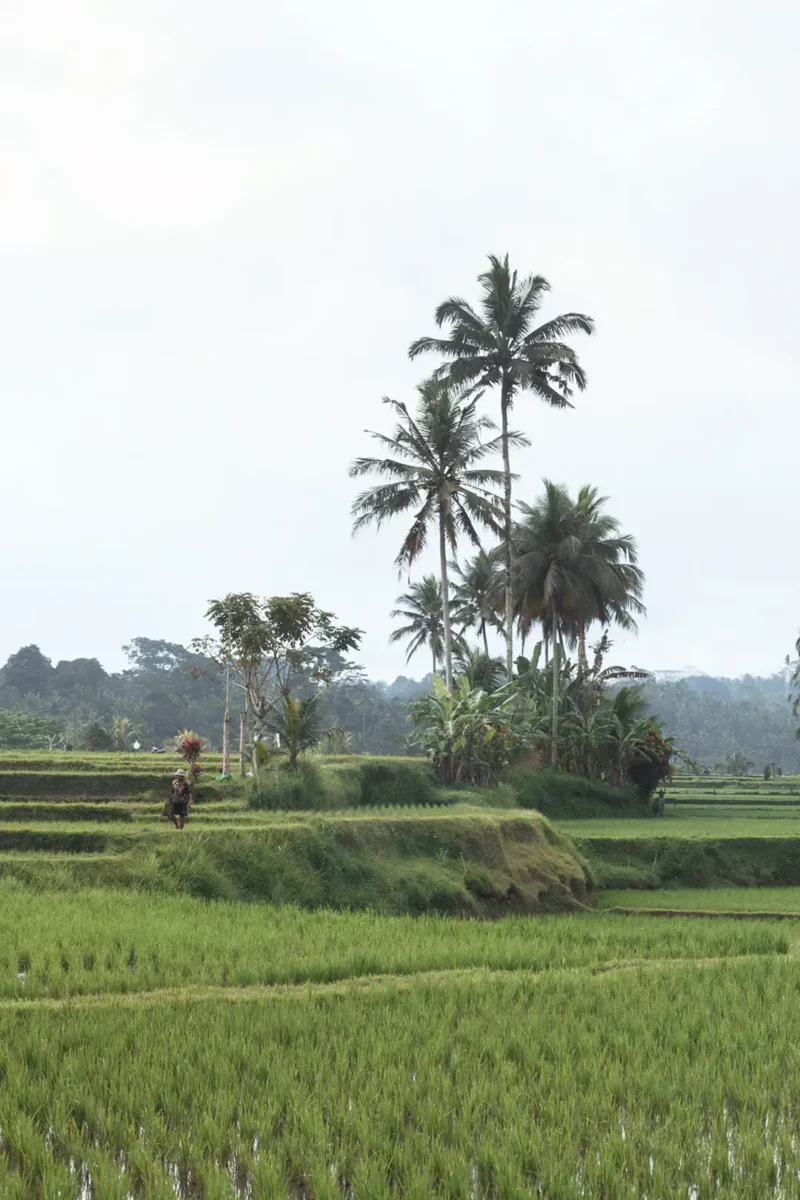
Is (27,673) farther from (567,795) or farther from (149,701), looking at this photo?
(567,795)

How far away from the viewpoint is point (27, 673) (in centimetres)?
6769

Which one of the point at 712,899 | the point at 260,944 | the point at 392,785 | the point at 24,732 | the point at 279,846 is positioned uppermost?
the point at 24,732

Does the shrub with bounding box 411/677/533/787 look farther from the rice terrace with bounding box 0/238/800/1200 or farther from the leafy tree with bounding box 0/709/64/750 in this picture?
the leafy tree with bounding box 0/709/64/750

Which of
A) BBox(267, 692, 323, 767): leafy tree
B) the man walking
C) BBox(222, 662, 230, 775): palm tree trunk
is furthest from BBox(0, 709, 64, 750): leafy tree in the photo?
the man walking

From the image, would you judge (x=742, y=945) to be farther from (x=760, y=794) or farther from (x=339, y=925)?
(x=760, y=794)

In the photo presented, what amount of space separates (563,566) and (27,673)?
146 ft

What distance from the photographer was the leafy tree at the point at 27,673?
6681 centimetres

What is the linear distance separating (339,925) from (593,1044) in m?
4.53

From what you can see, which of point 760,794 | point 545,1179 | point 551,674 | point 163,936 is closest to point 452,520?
point 551,674

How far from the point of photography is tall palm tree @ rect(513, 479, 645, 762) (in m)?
32.0

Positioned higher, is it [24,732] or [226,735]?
[24,732]

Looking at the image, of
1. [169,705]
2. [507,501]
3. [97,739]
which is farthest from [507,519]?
[169,705]

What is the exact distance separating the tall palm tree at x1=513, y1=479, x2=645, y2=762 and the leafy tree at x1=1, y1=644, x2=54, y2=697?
42.1 m

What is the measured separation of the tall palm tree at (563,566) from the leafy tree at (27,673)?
42.1m
